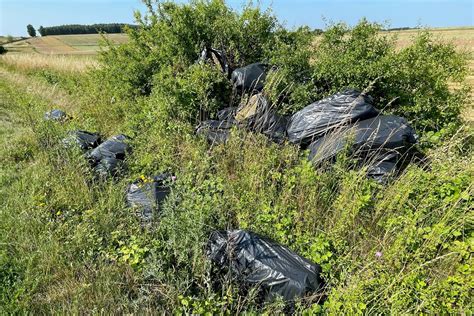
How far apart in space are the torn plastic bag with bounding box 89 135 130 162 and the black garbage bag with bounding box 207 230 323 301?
6.57ft

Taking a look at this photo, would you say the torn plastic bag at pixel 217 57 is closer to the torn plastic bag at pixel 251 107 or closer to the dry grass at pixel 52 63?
the torn plastic bag at pixel 251 107

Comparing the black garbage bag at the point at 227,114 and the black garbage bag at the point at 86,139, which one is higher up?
the black garbage bag at the point at 227,114

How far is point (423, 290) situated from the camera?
5.36 ft

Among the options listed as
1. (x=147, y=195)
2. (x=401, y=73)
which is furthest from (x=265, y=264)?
(x=401, y=73)

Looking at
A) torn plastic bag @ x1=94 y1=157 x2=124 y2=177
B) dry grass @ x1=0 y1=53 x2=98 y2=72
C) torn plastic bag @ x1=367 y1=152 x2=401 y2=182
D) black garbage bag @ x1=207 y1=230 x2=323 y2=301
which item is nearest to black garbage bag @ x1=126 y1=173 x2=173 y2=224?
torn plastic bag @ x1=94 y1=157 x2=124 y2=177

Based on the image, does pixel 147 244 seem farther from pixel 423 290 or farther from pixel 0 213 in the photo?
pixel 423 290

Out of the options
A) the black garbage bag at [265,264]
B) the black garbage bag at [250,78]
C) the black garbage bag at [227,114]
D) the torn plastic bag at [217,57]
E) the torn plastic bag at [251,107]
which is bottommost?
the black garbage bag at [265,264]

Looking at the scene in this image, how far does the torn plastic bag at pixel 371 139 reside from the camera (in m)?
2.77

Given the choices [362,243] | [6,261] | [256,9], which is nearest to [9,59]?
[256,9]

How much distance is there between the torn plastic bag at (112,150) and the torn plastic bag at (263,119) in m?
1.40

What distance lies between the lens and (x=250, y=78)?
13.0 feet

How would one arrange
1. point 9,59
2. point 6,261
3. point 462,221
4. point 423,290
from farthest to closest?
1. point 9,59
2. point 6,261
3. point 462,221
4. point 423,290

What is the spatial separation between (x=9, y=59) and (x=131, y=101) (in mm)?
15843

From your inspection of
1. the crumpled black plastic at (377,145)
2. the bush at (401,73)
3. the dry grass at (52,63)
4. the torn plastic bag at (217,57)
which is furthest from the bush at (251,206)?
the dry grass at (52,63)
